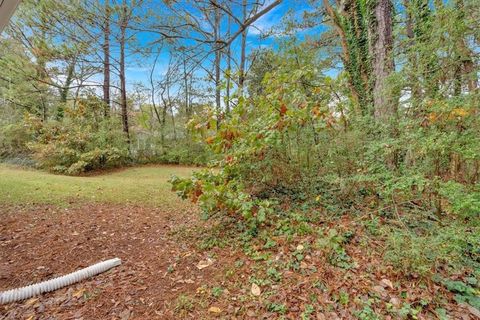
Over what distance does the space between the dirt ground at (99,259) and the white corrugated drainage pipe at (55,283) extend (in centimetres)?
5

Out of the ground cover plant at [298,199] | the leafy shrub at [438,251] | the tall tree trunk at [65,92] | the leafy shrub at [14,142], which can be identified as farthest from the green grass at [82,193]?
the leafy shrub at [14,142]

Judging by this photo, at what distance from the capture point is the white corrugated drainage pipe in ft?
6.15

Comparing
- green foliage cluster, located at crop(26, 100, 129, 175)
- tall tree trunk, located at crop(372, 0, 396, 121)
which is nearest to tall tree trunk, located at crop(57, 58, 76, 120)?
green foliage cluster, located at crop(26, 100, 129, 175)

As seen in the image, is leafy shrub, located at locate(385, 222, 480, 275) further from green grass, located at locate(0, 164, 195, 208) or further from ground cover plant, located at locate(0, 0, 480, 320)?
green grass, located at locate(0, 164, 195, 208)

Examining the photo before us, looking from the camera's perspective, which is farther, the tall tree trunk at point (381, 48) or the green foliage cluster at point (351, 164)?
the tall tree trunk at point (381, 48)

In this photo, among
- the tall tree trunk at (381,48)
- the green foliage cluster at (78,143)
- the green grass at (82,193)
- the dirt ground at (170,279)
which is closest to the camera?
the dirt ground at (170,279)

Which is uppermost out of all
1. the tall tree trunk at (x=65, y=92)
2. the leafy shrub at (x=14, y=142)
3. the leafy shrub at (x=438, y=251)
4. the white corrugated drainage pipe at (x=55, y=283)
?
the tall tree trunk at (x=65, y=92)

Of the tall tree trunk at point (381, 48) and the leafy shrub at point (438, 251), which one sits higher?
the tall tree trunk at point (381, 48)

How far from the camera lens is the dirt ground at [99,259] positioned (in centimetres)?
183

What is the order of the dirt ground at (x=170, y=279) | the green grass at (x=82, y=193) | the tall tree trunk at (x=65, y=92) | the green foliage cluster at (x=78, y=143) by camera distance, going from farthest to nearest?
the tall tree trunk at (x=65, y=92) < the green foliage cluster at (x=78, y=143) < the green grass at (x=82, y=193) < the dirt ground at (x=170, y=279)

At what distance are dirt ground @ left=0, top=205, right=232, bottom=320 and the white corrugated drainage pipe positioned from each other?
0.05m

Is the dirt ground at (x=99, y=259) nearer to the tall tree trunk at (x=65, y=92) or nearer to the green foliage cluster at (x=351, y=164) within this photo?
the green foliage cluster at (x=351, y=164)

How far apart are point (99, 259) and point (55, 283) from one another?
1.61 ft

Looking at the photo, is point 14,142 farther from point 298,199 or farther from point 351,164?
point 351,164
